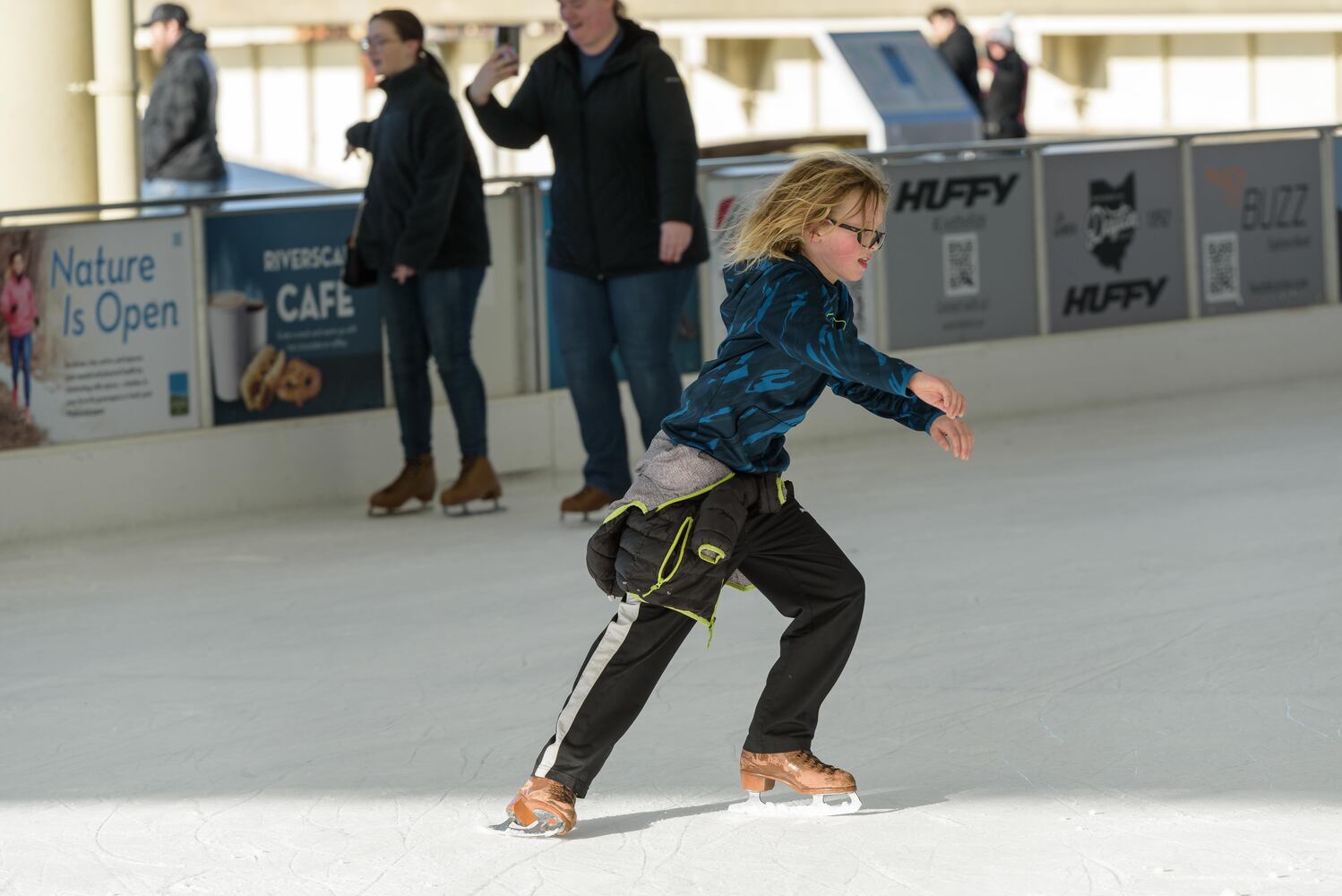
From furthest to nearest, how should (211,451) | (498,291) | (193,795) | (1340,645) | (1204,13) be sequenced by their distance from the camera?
(1204,13), (498,291), (211,451), (1340,645), (193,795)

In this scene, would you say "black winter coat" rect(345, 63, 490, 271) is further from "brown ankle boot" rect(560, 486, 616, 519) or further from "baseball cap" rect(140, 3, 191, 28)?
"baseball cap" rect(140, 3, 191, 28)

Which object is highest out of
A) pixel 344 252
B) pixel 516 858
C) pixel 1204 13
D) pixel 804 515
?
pixel 1204 13

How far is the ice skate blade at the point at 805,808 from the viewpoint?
4.33 meters

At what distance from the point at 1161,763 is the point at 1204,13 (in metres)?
24.2

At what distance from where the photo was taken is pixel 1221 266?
1154cm

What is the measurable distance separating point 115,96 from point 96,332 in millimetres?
2951

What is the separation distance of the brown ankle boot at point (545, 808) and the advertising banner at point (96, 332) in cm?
438

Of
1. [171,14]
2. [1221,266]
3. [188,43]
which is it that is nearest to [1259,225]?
[1221,266]

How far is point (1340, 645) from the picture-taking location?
18.7 feet

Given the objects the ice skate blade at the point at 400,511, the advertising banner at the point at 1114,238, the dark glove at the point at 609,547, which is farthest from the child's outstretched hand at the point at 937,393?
the advertising banner at the point at 1114,238

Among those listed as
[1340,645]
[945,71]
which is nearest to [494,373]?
[1340,645]

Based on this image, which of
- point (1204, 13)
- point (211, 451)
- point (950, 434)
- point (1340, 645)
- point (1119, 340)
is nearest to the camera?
point (950, 434)

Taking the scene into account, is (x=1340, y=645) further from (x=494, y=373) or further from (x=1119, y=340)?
(x=1119, y=340)

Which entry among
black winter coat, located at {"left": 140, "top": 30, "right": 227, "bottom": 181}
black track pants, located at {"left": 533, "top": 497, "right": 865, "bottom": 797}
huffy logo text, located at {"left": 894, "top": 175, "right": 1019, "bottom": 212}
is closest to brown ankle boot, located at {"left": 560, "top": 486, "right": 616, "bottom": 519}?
huffy logo text, located at {"left": 894, "top": 175, "right": 1019, "bottom": 212}
